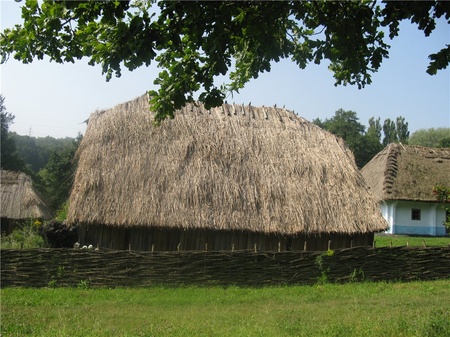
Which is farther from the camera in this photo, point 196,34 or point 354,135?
point 354,135

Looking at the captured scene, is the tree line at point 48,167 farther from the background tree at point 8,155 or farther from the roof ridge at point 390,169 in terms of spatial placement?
the roof ridge at point 390,169

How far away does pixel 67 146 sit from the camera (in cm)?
5334

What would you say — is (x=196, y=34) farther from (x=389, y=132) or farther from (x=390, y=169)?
(x=389, y=132)

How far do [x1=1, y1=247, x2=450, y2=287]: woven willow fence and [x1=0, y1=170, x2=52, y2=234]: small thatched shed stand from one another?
12574 millimetres

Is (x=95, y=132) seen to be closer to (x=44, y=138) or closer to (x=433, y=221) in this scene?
(x=433, y=221)

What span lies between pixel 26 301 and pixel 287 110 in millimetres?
11295

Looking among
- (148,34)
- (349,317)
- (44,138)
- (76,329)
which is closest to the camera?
(148,34)

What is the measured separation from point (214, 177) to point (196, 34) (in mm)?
8388

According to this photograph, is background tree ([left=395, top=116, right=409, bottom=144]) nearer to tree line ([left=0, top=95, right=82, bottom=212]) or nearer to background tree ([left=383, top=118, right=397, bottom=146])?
background tree ([left=383, top=118, right=397, bottom=146])

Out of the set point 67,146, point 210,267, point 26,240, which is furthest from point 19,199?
point 67,146

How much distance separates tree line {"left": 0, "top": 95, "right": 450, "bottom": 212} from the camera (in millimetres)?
40781

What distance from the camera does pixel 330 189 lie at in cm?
1454

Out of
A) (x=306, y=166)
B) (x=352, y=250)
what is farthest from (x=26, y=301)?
(x=306, y=166)

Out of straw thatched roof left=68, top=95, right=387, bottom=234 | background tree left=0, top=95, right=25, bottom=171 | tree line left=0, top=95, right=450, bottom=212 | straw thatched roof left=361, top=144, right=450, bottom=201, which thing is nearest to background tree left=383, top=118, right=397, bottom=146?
tree line left=0, top=95, right=450, bottom=212
